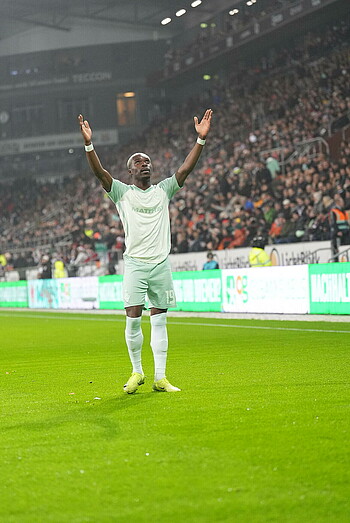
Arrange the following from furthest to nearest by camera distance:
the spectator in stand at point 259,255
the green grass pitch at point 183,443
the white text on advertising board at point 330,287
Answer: the spectator in stand at point 259,255, the white text on advertising board at point 330,287, the green grass pitch at point 183,443

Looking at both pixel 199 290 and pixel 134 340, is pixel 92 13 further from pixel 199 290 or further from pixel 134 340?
pixel 134 340

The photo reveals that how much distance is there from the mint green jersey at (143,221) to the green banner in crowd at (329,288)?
10.7m

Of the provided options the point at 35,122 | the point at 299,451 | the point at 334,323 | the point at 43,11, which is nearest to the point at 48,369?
the point at 299,451

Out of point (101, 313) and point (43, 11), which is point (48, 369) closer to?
point (101, 313)

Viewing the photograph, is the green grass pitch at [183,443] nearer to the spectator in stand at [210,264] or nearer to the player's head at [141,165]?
the player's head at [141,165]

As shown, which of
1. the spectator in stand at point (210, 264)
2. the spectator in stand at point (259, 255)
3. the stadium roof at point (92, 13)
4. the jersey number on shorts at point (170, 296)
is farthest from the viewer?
the stadium roof at point (92, 13)

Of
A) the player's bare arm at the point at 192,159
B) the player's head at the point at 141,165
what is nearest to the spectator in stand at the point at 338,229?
the player's bare arm at the point at 192,159

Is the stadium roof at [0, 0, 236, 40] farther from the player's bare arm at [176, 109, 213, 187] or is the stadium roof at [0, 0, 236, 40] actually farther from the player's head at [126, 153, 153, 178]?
the player's head at [126, 153, 153, 178]

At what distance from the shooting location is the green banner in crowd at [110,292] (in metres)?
28.2

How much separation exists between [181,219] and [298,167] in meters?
6.24

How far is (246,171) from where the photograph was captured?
110 ft

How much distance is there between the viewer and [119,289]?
1110 inches

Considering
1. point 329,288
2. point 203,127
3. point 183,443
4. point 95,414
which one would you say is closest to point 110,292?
point 329,288

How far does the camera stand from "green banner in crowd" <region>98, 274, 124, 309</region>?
92.4 feet
